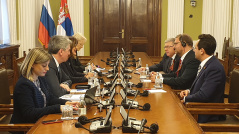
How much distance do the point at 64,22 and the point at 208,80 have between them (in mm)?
7020

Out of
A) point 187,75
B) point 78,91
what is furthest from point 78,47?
point 78,91

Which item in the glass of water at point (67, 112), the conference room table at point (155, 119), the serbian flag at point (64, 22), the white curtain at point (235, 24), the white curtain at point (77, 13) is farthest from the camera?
the white curtain at point (77, 13)

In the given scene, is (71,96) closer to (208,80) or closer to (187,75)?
(208,80)

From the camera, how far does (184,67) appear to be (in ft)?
17.3

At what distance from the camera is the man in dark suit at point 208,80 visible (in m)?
4.12

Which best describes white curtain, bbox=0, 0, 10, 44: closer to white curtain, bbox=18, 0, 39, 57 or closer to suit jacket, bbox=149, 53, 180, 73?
white curtain, bbox=18, 0, 39, 57

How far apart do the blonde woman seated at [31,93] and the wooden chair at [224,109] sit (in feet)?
4.09

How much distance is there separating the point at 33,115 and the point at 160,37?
832 centimetres

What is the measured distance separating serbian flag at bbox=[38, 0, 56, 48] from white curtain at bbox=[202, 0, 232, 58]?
14.8 feet

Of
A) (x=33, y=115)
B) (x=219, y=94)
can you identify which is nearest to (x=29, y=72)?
(x=33, y=115)

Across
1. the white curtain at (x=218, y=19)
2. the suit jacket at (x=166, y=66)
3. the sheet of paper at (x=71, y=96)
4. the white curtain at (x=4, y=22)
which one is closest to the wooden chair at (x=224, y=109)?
the sheet of paper at (x=71, y=96)

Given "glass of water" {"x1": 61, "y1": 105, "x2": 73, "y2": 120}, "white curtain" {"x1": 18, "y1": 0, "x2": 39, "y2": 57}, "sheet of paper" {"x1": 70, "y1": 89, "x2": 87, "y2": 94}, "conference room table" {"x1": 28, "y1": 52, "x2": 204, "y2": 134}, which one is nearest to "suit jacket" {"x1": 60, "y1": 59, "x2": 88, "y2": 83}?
"sheet of paper" {"x1": 70, "y1": 89, "x2": 87, "y2": 94}

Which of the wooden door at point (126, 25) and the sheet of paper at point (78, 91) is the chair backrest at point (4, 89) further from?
the wooden door at point (126, 25)

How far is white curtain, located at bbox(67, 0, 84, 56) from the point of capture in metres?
10.9
